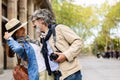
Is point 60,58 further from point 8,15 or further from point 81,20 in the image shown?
point 81,20

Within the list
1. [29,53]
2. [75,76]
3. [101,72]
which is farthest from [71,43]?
[101,72]

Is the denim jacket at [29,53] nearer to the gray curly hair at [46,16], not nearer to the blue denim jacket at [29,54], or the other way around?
the blue denim jacket at [29,54]

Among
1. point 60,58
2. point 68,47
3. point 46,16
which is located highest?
point 46,16

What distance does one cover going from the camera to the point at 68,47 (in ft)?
17.8

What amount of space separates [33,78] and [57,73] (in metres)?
0.37

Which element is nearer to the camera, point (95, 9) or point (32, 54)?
point (32, 54)

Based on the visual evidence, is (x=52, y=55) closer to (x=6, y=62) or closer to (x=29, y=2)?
(x=6, y=62)

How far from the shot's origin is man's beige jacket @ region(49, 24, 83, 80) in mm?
5355

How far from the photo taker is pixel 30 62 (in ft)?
18.9

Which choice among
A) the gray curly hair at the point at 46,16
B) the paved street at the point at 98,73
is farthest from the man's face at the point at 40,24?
the paved street at the point at 98,73

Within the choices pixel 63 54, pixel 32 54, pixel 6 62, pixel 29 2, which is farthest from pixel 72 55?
pixel 29 2

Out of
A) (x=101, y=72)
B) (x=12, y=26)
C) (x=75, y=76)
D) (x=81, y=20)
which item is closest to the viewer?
(x=75, y=76)

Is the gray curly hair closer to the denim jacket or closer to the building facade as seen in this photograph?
the denim jacket

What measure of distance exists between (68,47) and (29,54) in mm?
537
